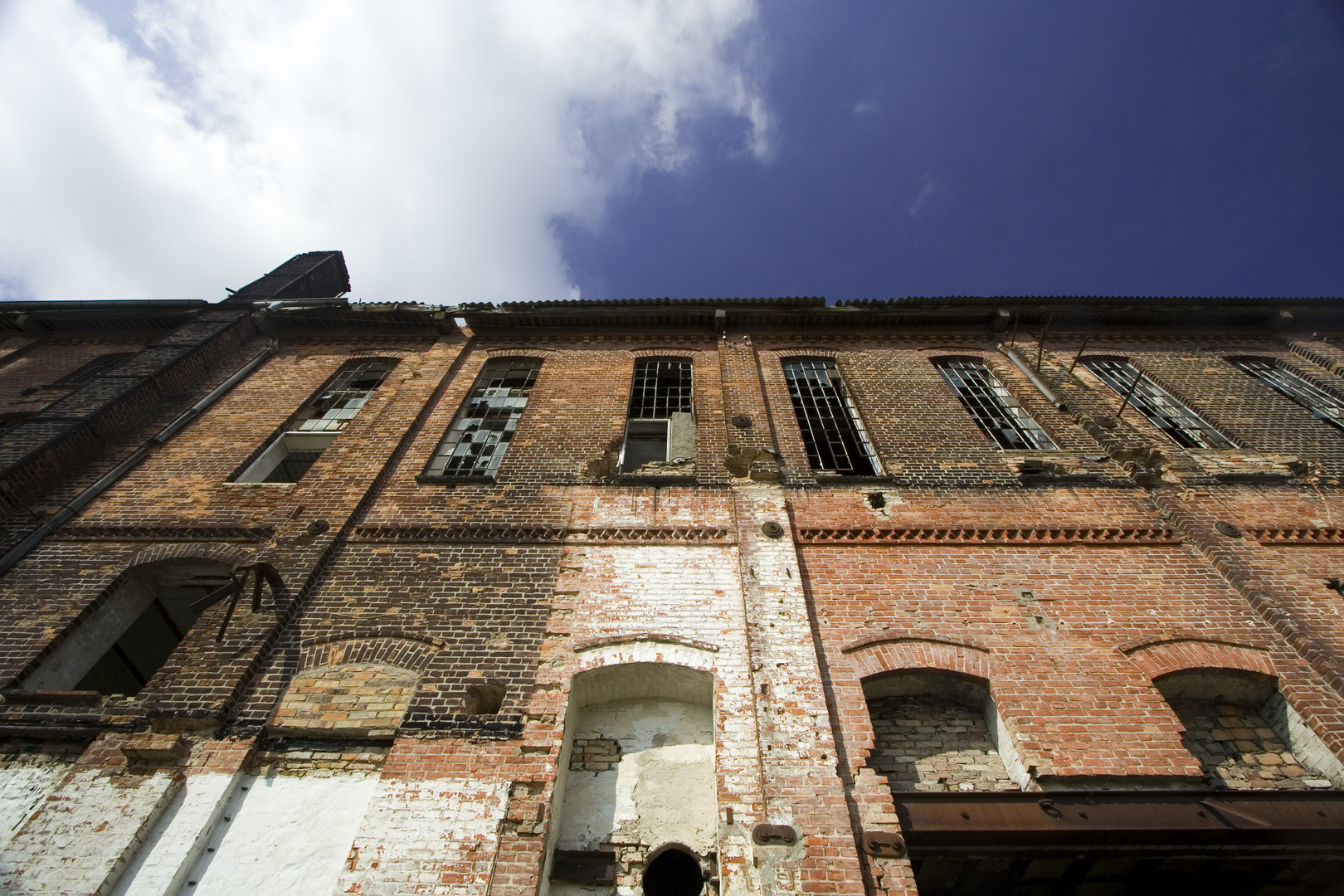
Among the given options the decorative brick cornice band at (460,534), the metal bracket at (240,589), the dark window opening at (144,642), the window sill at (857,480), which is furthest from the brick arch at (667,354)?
the dark window opening at (144,642)

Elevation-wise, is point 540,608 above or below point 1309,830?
above

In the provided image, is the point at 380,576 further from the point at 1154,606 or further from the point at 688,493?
the point at 1154,606

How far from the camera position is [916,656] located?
16.5 feet

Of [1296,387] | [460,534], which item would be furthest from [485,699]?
[1296,387]

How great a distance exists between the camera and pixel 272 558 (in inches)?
232

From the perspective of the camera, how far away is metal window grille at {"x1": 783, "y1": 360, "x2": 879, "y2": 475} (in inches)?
298

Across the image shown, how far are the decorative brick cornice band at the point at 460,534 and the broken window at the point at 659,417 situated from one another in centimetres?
154

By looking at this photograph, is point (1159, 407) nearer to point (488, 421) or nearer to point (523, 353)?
point (523, 353)

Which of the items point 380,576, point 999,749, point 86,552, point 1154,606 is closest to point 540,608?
point 380,576

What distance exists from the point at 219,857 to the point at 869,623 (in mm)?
5165

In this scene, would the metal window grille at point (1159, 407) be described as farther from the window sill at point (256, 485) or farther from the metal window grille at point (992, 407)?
the window sill at point (256, 485)

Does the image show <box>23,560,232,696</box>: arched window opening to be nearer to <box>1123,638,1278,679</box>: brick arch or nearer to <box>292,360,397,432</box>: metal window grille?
<box>292,360,397,432</box>: metal window grille

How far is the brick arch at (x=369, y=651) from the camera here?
5.10 m

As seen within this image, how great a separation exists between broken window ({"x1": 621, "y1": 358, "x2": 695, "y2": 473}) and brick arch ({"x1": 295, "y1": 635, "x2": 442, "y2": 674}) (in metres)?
3.12
